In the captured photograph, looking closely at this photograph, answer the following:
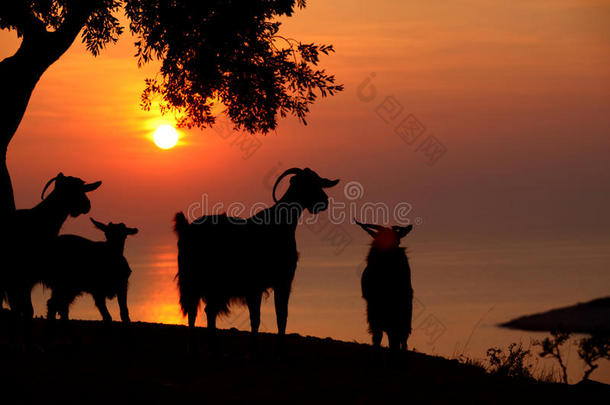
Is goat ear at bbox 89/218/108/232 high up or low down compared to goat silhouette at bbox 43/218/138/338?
up

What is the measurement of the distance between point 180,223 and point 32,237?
104 inches

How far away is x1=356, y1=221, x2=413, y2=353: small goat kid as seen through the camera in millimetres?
15344

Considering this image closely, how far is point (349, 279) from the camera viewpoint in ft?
417

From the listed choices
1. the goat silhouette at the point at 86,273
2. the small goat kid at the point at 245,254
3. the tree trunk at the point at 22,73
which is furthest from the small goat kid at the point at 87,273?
the tree trunk at the point at 22,73

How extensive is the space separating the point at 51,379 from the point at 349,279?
4567 inches

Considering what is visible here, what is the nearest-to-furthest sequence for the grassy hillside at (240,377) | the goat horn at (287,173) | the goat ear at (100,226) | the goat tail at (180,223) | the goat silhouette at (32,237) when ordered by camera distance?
the grassy hillside at (240,377) → the goat silhouette at (32,237) → the goat horn at (287,173) → the goat tail at (180,223) → the goat ear at (100,226)

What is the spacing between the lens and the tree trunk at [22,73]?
19666mm

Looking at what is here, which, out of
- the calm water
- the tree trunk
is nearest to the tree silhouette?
the tree trunk

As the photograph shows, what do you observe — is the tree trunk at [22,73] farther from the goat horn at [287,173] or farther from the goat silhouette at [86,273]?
the goat horn at [287,173]

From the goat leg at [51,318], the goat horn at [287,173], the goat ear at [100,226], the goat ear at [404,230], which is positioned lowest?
the goat leg at [51,318]

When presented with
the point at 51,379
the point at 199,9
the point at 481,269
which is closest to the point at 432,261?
the point at 481,269

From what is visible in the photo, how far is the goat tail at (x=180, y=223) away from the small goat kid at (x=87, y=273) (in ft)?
5.46

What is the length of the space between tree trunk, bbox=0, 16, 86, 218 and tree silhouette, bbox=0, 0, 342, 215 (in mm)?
24

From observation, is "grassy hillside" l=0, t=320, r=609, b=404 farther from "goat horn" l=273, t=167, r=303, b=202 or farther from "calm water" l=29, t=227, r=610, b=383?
"goat horn" l=273, t=167, r=303, b=202
